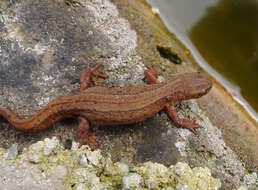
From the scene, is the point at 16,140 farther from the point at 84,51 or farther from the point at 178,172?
the point at 178,172

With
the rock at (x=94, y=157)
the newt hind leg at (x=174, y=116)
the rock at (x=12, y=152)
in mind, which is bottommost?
the rock at (x=12, y=152)

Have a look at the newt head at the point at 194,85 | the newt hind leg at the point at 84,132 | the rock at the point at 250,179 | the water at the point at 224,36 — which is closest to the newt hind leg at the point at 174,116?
the newt head at the point at 194,85

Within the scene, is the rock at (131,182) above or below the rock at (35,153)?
above

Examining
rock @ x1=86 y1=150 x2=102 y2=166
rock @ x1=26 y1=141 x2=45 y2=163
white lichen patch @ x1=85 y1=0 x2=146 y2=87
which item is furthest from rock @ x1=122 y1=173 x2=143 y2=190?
white lichen patch @ x1=85 y1=0 x2=146 y2=87

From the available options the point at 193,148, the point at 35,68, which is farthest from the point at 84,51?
the point at 193,148

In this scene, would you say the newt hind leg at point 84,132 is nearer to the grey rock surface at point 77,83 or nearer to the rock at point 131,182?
the grey rock surface at point 77,83

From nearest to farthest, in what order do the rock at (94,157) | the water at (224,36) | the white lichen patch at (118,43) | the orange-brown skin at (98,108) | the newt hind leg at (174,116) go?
the rock at (94,157) < the orange-brown skin at (98,108) < the newt hind leg at (174,116) < the white lichen patch at (118,43) < the water at (224,36)

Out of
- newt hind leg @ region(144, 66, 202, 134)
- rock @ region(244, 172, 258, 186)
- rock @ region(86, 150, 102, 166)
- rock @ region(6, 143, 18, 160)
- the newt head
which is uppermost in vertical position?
the newt head

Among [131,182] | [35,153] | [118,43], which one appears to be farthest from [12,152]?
[118,43]

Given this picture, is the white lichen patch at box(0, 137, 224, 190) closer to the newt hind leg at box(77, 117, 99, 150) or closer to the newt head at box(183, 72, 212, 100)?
the newt hind leg at box(77, 117, 99, 150)
